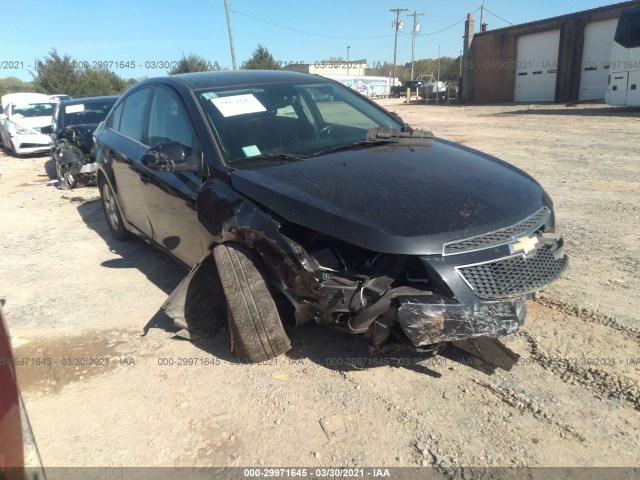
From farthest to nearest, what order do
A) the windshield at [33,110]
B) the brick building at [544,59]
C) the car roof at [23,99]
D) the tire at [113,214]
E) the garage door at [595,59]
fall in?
1. the brick building at [544,59]
2. the garage door at [595,59]
3. the car roof at [23,99]
4. the windshield at [33,110]
5. the tire at [113,214]

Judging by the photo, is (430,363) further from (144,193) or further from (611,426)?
(144,193)

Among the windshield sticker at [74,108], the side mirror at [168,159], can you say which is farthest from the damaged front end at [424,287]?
the windshield sticker at [74,108]

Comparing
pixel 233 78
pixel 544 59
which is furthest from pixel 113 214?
pixel 544 59

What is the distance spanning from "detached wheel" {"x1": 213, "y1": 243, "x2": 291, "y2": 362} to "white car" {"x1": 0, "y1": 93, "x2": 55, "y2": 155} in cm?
1500

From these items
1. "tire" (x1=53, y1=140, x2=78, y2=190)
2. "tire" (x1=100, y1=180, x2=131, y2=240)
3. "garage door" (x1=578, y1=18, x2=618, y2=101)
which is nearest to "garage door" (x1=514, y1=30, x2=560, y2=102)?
"garage door" (x1=578, y1=18, x2=618, y2=101)

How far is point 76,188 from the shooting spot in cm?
982

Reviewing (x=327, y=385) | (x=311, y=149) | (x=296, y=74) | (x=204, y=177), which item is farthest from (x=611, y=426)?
Answer: (x=296, y=74)

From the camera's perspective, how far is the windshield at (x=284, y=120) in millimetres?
3359

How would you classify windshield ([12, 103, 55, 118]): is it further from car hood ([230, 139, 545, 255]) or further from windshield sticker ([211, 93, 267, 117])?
car hood ([230, 139, 545, 255])

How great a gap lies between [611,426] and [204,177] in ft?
8.81

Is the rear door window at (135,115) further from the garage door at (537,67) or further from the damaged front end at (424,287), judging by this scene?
the garage door at (537,67)

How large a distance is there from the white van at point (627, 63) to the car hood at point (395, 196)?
58.4 feet

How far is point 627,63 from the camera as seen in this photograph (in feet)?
57.4

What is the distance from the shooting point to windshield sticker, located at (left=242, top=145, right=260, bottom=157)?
3289 mm
